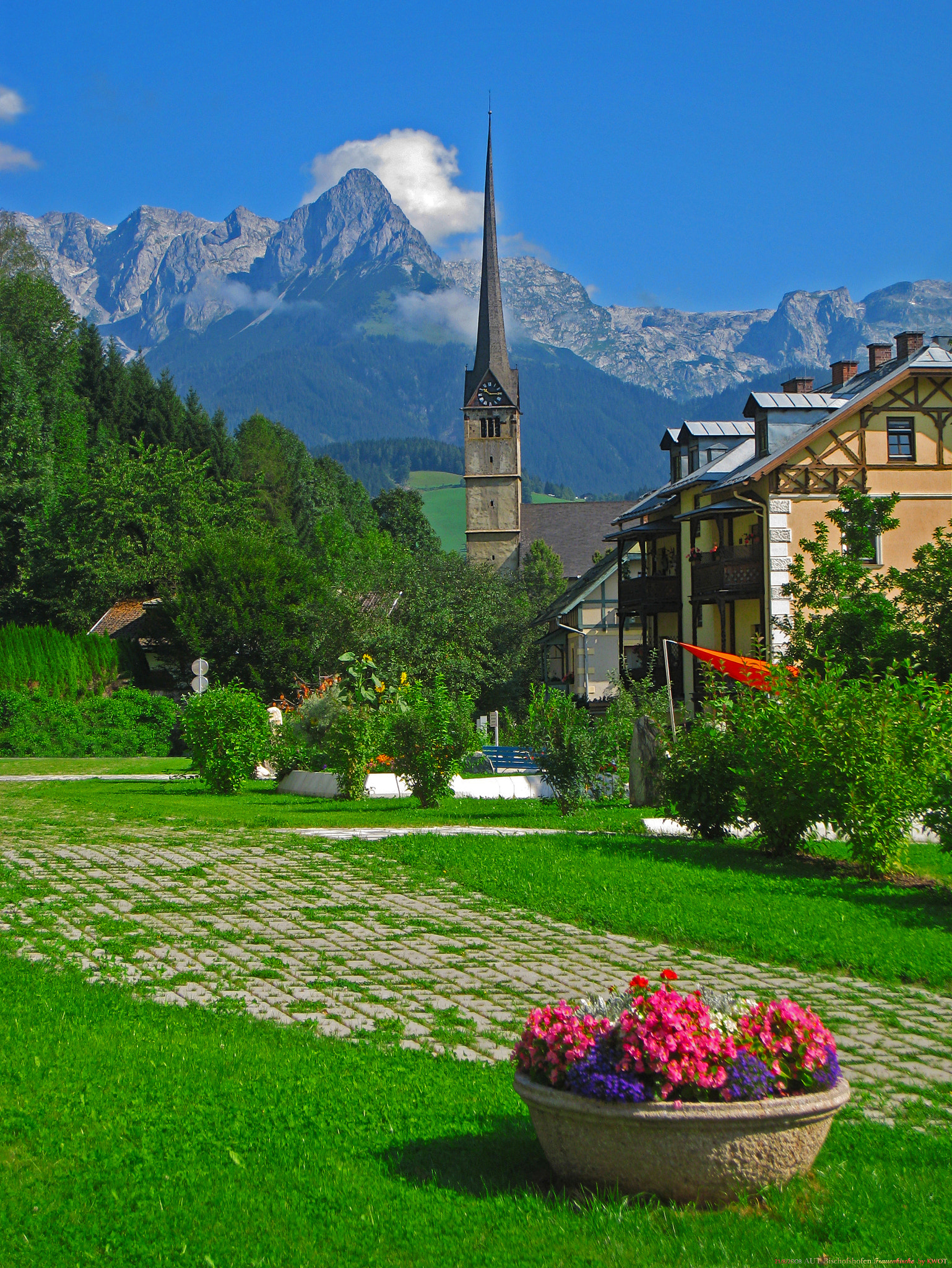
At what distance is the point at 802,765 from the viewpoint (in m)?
12.1

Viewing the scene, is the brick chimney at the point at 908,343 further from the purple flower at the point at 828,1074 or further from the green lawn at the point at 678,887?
the purple flower at the point at 828,1074

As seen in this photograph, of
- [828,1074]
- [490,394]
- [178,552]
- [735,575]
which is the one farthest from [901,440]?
[490,394]

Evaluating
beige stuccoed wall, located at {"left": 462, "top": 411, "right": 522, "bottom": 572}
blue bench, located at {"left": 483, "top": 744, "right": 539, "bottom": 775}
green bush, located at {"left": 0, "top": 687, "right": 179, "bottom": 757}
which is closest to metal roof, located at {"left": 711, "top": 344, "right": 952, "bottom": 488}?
blue bench, located at {"left": 483, "top": 744, "right": 539, "bottom": 775}

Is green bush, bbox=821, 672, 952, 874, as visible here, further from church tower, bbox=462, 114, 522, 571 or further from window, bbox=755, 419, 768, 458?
church tower, bbox=462, 114, 522, 571

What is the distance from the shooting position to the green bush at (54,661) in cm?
4547

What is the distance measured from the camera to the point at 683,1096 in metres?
4.07

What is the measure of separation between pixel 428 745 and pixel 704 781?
5.98 meters

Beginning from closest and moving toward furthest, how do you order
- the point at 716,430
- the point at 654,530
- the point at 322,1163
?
the point at 322,1163
the point at 716,430
the point at 654,530

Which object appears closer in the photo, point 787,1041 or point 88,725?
point 787,1041

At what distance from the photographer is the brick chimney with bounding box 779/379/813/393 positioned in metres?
38.2

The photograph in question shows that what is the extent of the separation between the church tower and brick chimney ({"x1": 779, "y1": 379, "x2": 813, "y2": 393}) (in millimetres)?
60320

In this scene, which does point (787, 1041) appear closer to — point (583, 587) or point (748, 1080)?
point (748, 1080)

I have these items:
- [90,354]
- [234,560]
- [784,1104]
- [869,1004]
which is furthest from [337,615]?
[784,1104]

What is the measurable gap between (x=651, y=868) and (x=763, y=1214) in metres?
8.02
